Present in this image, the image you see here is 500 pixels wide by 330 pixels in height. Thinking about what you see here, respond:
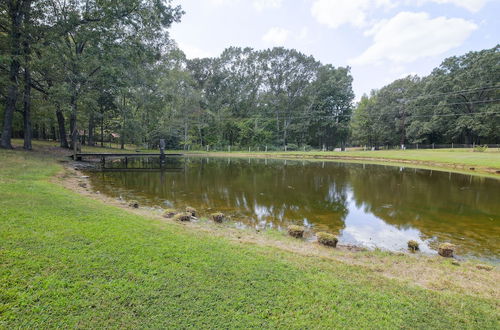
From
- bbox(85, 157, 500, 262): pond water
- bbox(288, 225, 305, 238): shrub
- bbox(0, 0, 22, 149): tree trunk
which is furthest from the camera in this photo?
bbox(0, 0, 22, 149): tree trunk

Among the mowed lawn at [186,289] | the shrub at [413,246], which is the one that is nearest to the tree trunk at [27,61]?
the mowed lawn at [186,289]

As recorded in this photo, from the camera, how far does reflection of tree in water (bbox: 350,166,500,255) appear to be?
6.51 m

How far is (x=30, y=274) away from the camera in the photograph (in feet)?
9.65

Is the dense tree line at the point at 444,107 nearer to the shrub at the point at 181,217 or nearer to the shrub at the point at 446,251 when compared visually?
the shrub at the point at 446,251

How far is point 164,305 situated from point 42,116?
96.7 ft

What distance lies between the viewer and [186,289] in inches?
118

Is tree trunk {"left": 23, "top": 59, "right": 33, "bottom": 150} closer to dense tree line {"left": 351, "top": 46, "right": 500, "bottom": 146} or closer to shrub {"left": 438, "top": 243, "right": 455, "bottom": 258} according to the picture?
shrub {"left": 438, "top": 243, "right": 455, "bottom": 258}

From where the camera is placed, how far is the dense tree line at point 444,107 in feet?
135

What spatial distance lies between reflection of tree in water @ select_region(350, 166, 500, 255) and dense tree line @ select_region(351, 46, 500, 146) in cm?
3635

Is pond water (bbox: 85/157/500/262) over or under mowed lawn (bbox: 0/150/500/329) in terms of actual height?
under

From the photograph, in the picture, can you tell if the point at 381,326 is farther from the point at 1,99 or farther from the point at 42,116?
the point at 42,116

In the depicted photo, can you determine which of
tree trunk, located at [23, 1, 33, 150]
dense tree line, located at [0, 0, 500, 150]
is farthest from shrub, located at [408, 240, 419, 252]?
tree trunk, located at [23, 1, 33, 150]

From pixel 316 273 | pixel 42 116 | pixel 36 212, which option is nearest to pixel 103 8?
pixel 42 116

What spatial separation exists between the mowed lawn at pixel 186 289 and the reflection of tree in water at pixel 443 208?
12.8 ft
